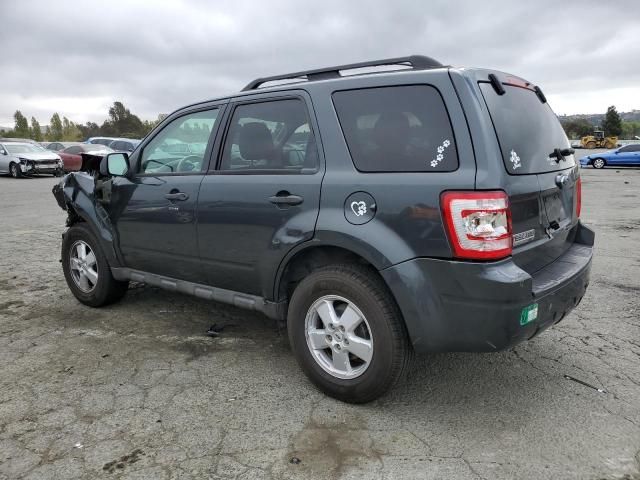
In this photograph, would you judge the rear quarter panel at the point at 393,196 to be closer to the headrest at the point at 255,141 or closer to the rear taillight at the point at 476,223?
the rear taillight at the point at 476,223

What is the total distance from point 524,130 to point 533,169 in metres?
0.24

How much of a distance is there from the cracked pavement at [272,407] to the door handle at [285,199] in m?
1.16

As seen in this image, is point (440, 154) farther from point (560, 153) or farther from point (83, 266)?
point (83, 266)

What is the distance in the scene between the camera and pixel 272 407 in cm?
299

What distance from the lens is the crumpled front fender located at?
435cm

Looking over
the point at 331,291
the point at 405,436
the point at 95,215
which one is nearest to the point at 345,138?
the point at 331,291

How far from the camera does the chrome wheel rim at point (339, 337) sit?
2.88m

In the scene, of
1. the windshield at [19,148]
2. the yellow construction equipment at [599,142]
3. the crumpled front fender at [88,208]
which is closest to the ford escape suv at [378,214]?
the crumpled front fender at [88,208]

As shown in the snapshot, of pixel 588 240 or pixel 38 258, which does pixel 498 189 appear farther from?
pixel 38 258

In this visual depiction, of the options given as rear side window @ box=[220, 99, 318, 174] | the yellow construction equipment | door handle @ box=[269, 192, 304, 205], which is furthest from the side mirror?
the yellow construction equipment

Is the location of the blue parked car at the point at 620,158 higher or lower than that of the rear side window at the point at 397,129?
lower

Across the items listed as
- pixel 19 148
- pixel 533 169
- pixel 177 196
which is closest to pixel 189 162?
pixel 177 196

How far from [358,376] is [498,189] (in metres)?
1.28

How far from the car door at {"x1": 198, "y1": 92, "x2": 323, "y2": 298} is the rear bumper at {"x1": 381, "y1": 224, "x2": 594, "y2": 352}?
2.27ft
